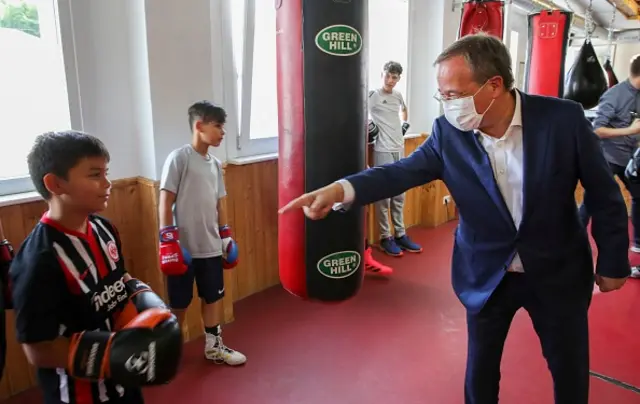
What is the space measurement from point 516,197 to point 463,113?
0.91 ft

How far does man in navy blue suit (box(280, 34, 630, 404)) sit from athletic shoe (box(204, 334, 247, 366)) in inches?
50.2

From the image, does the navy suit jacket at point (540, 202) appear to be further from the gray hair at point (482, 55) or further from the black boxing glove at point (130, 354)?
the black boxing glove at point (130, 354)

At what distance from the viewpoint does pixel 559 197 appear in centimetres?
138

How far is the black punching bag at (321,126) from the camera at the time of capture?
67.2 inches

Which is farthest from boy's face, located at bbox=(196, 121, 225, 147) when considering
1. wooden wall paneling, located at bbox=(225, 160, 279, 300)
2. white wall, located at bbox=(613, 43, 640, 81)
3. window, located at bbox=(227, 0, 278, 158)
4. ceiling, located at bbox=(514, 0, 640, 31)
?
white wall, located at bbox=(613, 43, 640, 81)

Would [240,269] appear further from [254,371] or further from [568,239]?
[568,239]

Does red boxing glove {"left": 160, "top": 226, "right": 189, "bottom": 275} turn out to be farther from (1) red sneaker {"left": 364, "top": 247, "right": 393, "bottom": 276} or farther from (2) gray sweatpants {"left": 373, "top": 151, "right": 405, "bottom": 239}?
(2) gray sweatpants {"left": 373, "top": 151, "right": 405, "bottom": 239}

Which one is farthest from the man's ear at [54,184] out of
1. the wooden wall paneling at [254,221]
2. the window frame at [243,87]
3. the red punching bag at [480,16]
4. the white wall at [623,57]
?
the white wall at [623,57]

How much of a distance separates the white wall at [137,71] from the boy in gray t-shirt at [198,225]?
0.26 meters

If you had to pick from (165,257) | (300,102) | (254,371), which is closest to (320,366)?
(254,371)

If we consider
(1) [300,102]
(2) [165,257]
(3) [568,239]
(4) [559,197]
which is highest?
(1) [300,102]

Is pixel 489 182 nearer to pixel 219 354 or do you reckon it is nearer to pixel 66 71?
pixel 219 354

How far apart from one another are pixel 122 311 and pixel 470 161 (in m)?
1.01

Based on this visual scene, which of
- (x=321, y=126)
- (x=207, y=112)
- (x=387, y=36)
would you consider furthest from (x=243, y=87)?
(x=387, y=36)
